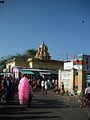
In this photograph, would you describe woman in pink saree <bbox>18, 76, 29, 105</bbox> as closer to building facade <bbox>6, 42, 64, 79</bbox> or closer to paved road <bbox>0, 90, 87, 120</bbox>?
paved road <bbox>0, 90, 87, 120</bbox>

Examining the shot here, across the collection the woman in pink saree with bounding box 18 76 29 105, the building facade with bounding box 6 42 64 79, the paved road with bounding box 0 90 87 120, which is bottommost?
the paved road with bounding box 0 90 87 120

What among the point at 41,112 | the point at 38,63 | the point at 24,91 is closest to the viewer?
the point at 41,112

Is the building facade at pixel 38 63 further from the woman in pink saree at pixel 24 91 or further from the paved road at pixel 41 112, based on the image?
the woman in pink saree at pixel 24 91

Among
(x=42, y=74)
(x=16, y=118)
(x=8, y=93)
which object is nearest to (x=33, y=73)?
(x=42, y=74)

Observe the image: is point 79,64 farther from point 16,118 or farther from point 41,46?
point 41,46

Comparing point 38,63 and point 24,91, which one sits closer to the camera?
point 24,91

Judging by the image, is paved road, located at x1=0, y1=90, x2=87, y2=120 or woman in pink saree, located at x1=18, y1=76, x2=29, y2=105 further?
woman in pink saree, located at x1=18, y1=76, x2=29, y2=105

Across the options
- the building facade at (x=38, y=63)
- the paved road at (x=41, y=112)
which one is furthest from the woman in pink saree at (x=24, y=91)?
the building facade at (x=38, y=63)

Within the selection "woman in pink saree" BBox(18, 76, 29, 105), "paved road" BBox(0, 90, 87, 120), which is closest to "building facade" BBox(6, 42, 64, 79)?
"paved road" BBox(0, 90, 87, 120)

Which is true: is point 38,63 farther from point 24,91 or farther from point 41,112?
point 41,112

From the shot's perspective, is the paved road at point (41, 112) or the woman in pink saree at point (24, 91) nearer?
the paved road at point (41, 112)

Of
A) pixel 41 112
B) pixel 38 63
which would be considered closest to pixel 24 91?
pixel 41 112

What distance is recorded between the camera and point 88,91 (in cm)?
648

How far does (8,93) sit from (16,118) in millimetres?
3859
